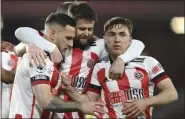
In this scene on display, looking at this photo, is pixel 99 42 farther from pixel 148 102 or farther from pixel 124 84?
pixel 148 102

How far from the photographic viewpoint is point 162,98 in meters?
4.49

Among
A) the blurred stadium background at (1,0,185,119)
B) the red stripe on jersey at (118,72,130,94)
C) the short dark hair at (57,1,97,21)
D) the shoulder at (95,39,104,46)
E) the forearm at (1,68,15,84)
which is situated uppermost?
the blurred stadium background at (1,0,185,119)

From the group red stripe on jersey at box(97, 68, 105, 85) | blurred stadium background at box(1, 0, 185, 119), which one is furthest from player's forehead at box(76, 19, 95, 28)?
blurred stadium background at box(1, 0, 185, 119)

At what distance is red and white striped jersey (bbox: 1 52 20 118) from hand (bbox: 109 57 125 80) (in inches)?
46.6

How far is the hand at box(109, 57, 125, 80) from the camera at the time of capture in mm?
4547

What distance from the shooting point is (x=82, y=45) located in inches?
188

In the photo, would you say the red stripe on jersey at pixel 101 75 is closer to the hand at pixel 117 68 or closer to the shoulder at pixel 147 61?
the hand at pixel 117 68

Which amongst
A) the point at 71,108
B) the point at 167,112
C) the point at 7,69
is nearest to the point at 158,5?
the point at 167,112

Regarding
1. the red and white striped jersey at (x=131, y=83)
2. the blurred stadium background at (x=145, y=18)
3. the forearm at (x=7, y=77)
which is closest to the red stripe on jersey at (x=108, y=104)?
the red and white striped jersey at (x=131, y=83)

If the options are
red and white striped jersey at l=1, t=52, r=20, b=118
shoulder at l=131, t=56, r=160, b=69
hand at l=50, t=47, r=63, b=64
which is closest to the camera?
hand at l=50, t=47, r=63, b=64

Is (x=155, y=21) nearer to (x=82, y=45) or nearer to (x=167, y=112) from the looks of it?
(x=167, y=112)

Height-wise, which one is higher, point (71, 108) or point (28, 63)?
point (28, 63)

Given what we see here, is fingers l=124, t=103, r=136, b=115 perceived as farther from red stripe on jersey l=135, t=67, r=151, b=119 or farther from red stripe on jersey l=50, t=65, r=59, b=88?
red stripe on jersey l=50, t=65, r=59, b=88

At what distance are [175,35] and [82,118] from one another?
7.19m
